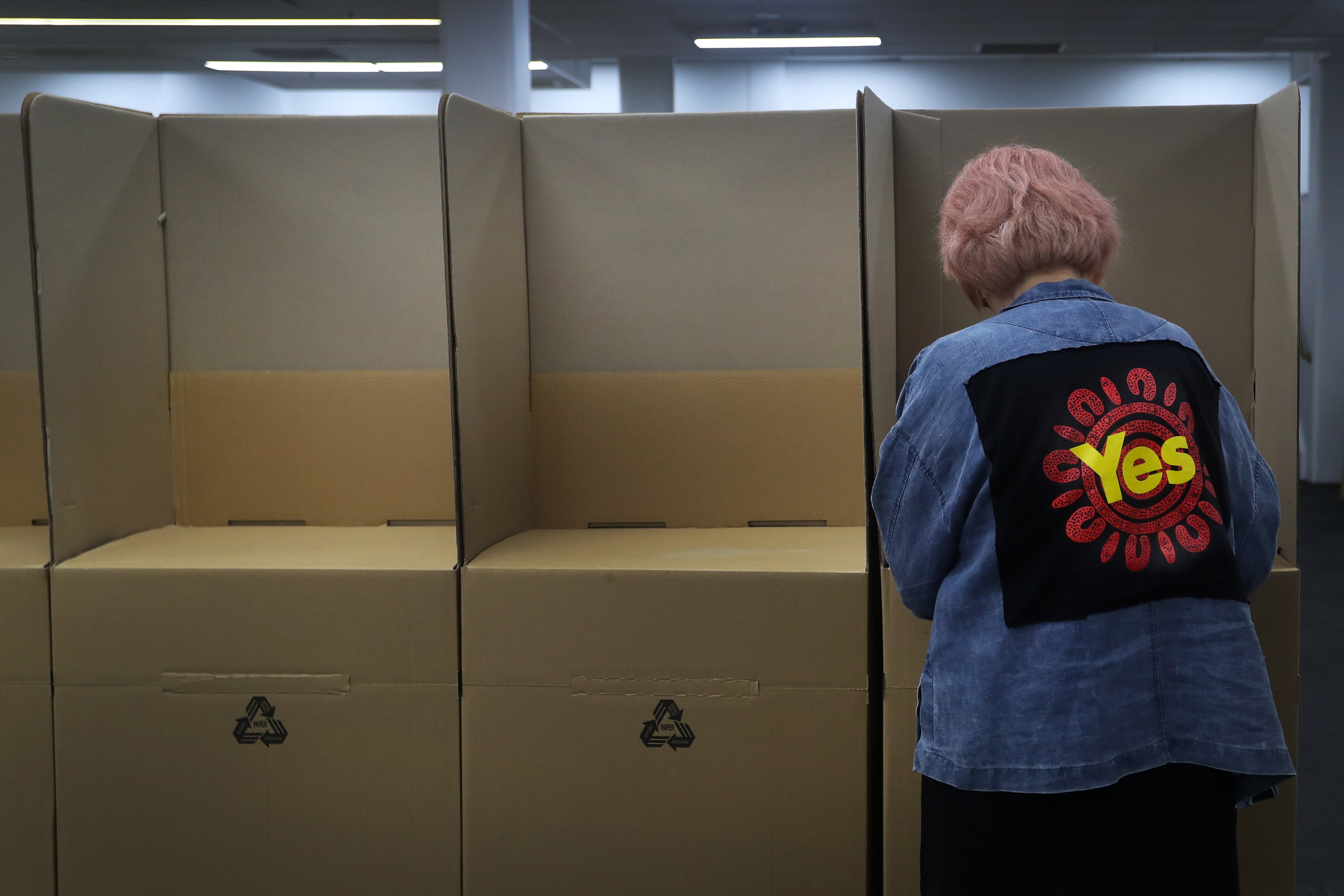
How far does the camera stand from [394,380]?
1.69 meters

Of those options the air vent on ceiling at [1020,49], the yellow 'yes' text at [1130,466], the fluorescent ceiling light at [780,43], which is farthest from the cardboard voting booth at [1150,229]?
the air vent on ceiling at [1020,49]

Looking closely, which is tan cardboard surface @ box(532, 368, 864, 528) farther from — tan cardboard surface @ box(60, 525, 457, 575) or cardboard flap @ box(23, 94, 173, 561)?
cardboard flap @ box(23, 94, 173, 561)

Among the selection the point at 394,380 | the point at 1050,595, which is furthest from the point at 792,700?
the point at 394,380

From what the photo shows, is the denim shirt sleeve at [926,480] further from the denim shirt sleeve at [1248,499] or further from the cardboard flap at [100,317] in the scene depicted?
the cardboard flap at [100,317]

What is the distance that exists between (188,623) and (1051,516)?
1135 mm

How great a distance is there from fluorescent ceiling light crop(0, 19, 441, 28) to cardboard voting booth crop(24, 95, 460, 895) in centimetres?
393

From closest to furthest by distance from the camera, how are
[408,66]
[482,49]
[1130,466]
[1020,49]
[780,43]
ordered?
[1130,466], [482,49], [780,43], [408,66], [1020,49]

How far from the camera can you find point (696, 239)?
5.30 feet

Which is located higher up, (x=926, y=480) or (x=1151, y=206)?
(x=1151, y=206)

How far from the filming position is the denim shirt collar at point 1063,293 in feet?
3.11

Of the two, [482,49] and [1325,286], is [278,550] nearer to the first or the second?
[482,49]

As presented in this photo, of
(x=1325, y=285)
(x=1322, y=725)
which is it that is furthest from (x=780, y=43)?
(x=1322, y=725)

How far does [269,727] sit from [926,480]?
0.97 metres

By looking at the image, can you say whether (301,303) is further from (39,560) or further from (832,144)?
(832,144)
